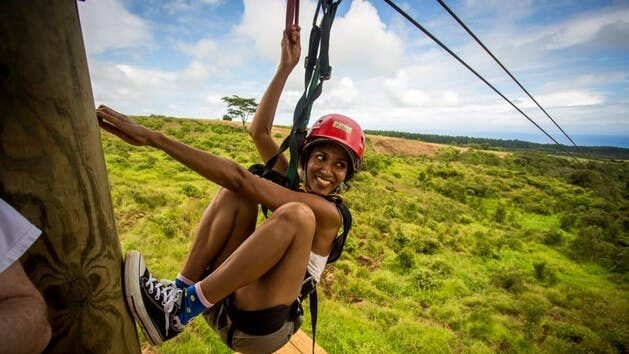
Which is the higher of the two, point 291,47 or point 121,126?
point 291,47

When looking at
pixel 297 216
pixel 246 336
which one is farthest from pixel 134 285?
pixel 246 336

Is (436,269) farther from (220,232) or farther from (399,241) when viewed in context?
(220,232)

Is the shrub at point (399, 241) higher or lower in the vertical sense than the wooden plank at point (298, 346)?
lower

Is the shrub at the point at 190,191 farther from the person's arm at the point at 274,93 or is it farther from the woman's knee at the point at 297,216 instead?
the woman's knee at the point at 297,216

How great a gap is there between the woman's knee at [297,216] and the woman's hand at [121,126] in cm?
78

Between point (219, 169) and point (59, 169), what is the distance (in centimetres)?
88

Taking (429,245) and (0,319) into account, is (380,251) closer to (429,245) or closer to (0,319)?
(429,245)

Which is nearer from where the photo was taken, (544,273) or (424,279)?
(424,279)

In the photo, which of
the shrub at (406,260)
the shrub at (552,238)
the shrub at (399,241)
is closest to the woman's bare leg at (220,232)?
the shrub at (406,260)

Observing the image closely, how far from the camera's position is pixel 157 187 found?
13.1m

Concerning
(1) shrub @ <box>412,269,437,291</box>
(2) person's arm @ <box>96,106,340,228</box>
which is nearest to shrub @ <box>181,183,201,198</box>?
(1) shrub @ <box>412,269,437,291</box>

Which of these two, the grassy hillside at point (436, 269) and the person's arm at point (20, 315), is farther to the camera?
the grassy hillside at point (436, 269)

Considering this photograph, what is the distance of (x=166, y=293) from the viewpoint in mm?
1725

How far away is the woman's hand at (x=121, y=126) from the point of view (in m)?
1.50
